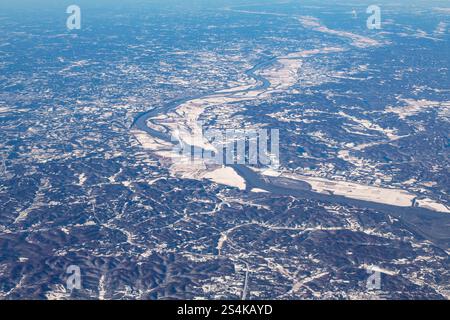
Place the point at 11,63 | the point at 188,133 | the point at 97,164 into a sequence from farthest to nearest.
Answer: the point at 11,63 → the point at 188,133 → the point at 97,164

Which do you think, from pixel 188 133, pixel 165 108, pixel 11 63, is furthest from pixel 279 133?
pixel 11 63

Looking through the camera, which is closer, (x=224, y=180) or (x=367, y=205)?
(x=367, y=205)

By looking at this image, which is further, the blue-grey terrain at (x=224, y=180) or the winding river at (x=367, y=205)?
the winding river at (x=367, y=205)

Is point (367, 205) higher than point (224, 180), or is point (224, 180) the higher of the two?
point (224, 180)

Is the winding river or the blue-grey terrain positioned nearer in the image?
the blue-grey terrain

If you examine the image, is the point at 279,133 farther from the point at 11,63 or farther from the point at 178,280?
the point at 11,63

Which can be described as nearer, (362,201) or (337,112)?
(362,201)
